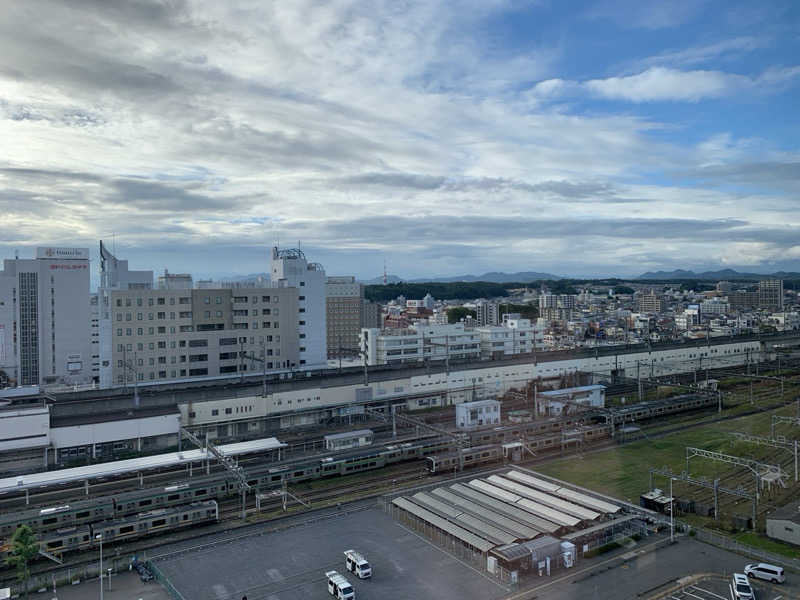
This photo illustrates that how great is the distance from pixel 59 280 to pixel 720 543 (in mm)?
25415

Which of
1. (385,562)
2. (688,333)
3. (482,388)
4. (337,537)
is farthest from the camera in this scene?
(688,333)

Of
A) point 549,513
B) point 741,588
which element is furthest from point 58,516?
point 741,588

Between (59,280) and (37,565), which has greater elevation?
(59,280)

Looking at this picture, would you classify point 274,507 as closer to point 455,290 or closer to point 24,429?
point 24,429

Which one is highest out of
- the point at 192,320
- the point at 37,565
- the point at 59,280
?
the point at 59,280

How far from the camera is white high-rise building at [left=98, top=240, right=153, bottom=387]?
52.2ft

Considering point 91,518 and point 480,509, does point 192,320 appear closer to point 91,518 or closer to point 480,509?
point 91,518

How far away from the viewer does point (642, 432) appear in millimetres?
12289

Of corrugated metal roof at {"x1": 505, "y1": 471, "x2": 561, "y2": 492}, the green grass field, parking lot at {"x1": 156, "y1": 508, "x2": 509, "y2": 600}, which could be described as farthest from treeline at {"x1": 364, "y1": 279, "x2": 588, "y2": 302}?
parking lot at {"x1": 156, "y1": 508, "x2": 509, "y2": 600}

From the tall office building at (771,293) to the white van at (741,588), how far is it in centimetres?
3456

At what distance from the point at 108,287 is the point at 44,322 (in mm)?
9590

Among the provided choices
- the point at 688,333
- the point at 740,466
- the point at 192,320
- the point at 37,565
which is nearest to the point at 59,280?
the point at 192,320

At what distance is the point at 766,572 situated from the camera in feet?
20.0

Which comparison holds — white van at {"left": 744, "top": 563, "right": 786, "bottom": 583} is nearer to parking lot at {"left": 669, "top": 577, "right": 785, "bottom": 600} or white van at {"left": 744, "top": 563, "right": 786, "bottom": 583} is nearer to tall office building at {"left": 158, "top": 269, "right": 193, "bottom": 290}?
parking lot at {"left": 669, "top": 577, "right": 785, "bottom": 600}
